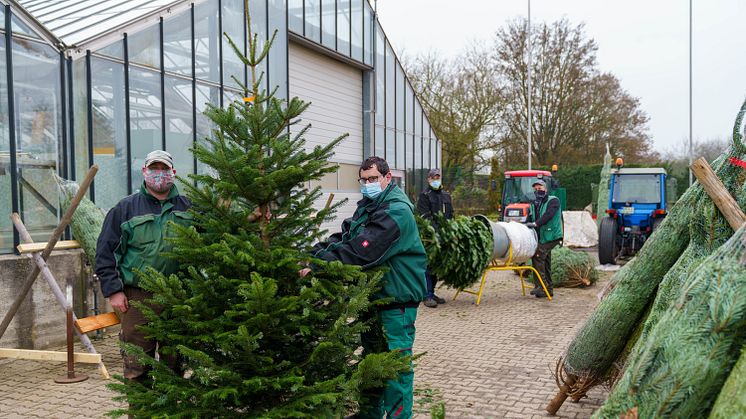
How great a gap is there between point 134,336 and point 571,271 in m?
9.66

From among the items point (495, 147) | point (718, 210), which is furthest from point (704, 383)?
point (495, 147)

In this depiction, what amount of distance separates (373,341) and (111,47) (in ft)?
24.1

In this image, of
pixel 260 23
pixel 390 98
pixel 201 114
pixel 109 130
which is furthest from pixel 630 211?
pixel 109 130

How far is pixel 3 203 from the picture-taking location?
7848 millimetres

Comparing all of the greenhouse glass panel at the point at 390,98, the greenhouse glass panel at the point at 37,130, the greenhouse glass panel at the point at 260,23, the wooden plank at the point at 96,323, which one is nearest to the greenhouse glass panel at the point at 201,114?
the greenhouse glass panel at the point at 260,23

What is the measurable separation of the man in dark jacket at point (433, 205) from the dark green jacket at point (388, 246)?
627 centimetres

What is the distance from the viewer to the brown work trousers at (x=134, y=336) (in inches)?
169

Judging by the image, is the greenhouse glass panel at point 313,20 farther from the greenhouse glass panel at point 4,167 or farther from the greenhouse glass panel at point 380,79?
the greenhouse glass panel at point 4,167

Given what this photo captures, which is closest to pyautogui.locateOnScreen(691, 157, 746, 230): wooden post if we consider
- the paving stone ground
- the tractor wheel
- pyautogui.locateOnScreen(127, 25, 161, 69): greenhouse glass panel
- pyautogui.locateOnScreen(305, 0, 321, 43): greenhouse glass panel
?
the paving stone ground

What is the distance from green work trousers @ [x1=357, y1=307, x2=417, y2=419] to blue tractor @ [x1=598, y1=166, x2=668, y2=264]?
11777 mm

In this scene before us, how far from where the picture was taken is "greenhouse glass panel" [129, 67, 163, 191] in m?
9.75

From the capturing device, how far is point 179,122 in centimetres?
1063

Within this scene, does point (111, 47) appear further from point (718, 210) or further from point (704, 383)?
point (704, 383)

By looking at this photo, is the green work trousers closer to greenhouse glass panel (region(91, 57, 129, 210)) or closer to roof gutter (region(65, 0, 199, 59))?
greenhouse glass panel (region(91, 57, 129, 210))
